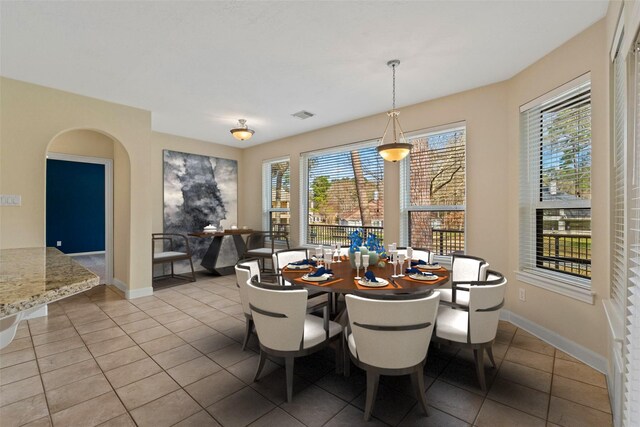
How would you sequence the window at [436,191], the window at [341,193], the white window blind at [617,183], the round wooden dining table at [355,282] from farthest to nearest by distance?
the window at [341,193] < the window at [436,191] < the round wooden dining table at [355,282] < the white window blind at [617,183]

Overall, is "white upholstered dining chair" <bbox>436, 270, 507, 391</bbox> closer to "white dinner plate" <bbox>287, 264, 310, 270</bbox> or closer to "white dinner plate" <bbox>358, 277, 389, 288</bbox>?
"white dinner plate" <bbox>358, 277, 389, 288</bbox>

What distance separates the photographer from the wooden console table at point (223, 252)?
5898mm

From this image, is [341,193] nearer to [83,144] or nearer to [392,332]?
[392,332]

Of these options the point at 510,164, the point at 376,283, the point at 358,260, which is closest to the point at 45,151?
the point at 358,260

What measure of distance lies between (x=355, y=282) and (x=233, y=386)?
4.00 feet

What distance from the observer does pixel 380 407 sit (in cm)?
193

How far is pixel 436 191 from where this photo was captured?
4.10 m

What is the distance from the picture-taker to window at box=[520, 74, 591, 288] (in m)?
2.67

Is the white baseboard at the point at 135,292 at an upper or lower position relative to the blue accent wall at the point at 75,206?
lower

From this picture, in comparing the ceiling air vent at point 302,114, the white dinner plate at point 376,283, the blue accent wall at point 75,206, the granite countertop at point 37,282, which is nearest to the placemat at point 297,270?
the white dinner plate at point 376,283

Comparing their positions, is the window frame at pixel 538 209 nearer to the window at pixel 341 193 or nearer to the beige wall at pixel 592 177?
the beige wall at pixel 592 177

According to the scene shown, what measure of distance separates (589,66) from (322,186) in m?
3.94

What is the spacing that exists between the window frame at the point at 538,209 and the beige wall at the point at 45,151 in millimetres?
5070

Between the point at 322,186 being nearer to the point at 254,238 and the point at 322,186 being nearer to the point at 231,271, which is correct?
the point at 254,238
